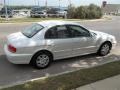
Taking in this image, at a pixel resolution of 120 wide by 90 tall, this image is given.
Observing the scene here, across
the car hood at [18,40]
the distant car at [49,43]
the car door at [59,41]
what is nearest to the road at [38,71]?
the distant car at [49,43]

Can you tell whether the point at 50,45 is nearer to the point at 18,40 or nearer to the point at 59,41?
the point at 59,41

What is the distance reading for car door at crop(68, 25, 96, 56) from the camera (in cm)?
702

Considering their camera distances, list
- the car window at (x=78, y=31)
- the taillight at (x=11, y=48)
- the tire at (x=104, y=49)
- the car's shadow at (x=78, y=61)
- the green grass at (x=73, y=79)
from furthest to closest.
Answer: the tire at (x=104, y=49)
the car window at (x=78, y=31)
the car's shadow at (x=78, y=61)
the taillight at (x=11, y=48)
the green grass at (x=73, y=79)

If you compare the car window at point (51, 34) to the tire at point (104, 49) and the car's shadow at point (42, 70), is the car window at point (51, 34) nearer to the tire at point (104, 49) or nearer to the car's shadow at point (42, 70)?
the car's shadow at point (42, 70)

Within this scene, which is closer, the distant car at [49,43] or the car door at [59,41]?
the distant car at [49,43]

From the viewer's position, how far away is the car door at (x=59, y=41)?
21.4 feet

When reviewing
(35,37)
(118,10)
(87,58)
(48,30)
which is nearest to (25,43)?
(35,37)

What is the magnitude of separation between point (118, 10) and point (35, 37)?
289 ft

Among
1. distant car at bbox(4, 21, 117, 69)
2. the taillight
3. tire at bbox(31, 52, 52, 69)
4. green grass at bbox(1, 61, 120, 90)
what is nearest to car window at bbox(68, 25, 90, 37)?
distant car at bbox(4, 21, 117, 69)

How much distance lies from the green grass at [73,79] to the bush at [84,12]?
31272 millimetres

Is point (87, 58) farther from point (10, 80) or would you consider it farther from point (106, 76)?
point (10, 80)

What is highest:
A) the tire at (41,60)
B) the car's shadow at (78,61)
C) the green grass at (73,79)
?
the tire at (41,60)

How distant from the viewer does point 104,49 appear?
26.3 ft

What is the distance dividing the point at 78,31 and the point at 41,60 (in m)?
1.74
